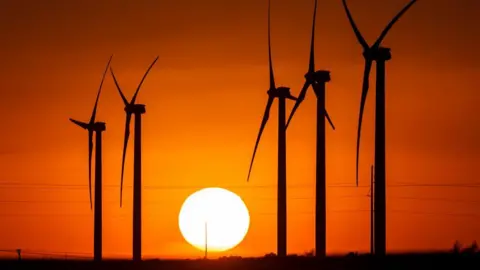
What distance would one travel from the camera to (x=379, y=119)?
82625 millimetres

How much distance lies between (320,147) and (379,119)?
1338 centimetres

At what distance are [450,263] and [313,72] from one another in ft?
59.7

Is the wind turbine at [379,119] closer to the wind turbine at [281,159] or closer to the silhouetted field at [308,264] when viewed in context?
the silhouetted field at [308,264]

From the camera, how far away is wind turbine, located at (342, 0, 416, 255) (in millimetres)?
80500

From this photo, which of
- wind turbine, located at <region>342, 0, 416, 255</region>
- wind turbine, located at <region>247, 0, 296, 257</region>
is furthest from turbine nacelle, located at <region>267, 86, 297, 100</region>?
wind turbine, located at <region>342, 0, 416, 255</region>

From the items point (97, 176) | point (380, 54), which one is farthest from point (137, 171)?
point (380, 54)

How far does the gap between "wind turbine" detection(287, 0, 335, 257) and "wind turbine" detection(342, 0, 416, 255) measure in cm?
775

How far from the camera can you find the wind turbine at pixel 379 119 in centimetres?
8050

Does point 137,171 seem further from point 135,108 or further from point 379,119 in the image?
point 379,119

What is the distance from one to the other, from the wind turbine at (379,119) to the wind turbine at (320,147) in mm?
7747

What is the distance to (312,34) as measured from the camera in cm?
9756

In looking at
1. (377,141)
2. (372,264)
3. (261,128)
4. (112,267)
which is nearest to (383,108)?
(377,141)

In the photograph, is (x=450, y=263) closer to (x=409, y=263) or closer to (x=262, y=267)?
(x=409, y=263)

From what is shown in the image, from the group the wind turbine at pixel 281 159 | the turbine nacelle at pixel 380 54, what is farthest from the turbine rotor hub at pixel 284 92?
the turbine nacelle at pixel 380 54
